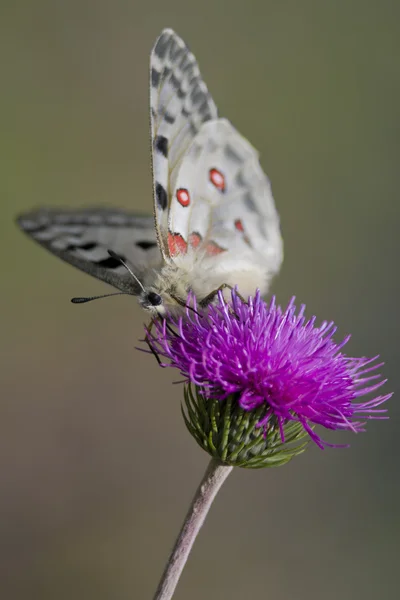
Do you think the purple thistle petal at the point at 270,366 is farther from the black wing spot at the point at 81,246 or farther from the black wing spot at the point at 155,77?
the black wing spot at the point at 155,77

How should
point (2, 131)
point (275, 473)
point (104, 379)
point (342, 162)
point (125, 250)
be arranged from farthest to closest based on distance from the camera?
point (342, 162)
point (2, 131)
point (104, 379)
point (275, 473)
point (125, 250)

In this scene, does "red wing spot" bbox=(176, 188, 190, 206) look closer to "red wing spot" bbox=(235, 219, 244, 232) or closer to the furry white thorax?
the furry white thorax

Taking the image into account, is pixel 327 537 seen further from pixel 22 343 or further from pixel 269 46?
pixel 269 46

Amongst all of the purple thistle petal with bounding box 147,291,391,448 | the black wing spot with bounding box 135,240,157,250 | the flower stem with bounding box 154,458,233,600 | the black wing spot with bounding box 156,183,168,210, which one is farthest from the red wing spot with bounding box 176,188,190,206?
the flower stem with bounding box 154,458,233,600

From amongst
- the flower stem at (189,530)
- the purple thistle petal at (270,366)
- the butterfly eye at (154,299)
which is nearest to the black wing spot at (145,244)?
the butterfly eye at (154,299)

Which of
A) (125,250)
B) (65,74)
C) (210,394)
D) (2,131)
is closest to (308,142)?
(65,74)

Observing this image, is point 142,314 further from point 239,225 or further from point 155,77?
point 155,77
